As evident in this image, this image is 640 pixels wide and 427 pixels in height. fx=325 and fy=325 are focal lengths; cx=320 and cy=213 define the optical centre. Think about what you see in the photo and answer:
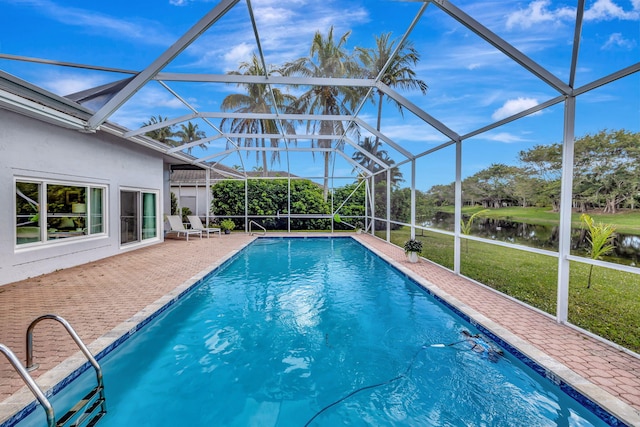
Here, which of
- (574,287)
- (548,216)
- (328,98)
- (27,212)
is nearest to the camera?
(27,212)

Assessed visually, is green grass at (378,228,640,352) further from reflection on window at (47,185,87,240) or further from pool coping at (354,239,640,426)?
reflection on window at (47,185,87,240)

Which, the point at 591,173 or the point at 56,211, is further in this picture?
the point at 56,211

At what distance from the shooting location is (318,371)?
3330 mm

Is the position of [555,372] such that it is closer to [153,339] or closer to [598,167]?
[153,339]

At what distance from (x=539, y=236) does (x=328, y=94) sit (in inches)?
393

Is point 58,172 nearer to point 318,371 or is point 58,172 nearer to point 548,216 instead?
point 318,371

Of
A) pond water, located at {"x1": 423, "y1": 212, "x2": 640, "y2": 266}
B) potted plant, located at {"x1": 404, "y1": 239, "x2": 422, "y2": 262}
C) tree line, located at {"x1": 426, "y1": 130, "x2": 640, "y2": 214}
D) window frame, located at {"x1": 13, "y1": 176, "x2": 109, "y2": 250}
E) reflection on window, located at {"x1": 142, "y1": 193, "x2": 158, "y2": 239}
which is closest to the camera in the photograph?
tree line, located at {"x1": 426, "y1": 130, "x2": 640, "y2": 214}

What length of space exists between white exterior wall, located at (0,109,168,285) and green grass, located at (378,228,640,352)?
8.78 meters

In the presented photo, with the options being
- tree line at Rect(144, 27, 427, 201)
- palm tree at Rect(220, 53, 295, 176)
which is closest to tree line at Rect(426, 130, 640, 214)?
tree line at Rect(144, 27, 427, 201)

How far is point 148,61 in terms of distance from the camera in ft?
18.0

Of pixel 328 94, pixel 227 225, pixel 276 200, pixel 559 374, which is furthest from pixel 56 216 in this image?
pixel 328 94

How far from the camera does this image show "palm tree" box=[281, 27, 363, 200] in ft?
28.9

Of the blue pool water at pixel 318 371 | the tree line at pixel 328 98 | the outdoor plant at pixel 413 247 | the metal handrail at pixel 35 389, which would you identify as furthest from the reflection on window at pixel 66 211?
the outdoor plant at pixel 413 247

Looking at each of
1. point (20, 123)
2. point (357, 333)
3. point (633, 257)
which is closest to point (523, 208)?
point (633, 257)
